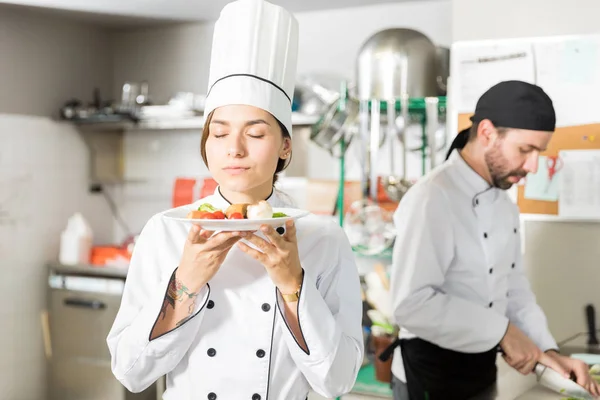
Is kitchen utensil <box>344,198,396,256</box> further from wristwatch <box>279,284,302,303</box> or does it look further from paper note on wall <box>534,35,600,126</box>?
wristwatch <box>279,284,302,303</box>

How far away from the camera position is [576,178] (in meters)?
2.19

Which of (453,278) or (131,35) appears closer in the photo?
(453,278)

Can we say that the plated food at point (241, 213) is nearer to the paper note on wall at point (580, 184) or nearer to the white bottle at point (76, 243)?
the paper note on wall at point (580, 184)

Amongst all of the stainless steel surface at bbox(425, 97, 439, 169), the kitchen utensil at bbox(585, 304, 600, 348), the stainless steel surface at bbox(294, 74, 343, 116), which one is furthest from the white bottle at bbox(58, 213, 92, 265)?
the kitchen utensil at bbox(585, 304, 600, 348)

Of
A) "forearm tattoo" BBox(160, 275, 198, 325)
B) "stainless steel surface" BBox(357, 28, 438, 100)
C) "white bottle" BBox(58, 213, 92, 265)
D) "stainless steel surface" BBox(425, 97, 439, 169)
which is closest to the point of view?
"forearm tattoo" BBox(160, 275, 198, 325)

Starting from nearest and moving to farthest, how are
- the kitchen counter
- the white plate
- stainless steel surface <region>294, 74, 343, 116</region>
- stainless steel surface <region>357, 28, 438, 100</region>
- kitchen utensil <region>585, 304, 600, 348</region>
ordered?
the white plate < the kitchen counter < kitchen utensil <region>585, 304, 600, 348</region> < stainless steel surface <region>357, 28, 438, 100</region> < stainless steel surface <region>294, 74, 343, 116</region>

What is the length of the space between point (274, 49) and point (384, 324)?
1.75 metres

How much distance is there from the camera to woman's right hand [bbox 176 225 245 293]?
3.15 feet

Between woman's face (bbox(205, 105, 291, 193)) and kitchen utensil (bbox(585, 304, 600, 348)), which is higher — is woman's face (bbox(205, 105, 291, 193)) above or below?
above

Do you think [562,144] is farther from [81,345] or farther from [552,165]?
[81,345]

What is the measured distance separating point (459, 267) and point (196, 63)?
8.10ft

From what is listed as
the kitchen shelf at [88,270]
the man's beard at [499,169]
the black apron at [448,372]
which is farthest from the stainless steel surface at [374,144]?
the kitchen shelf at [88,270]

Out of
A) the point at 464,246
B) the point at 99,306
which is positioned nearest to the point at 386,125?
the point at 464,246

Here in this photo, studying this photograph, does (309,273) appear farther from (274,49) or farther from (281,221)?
(274,49)
